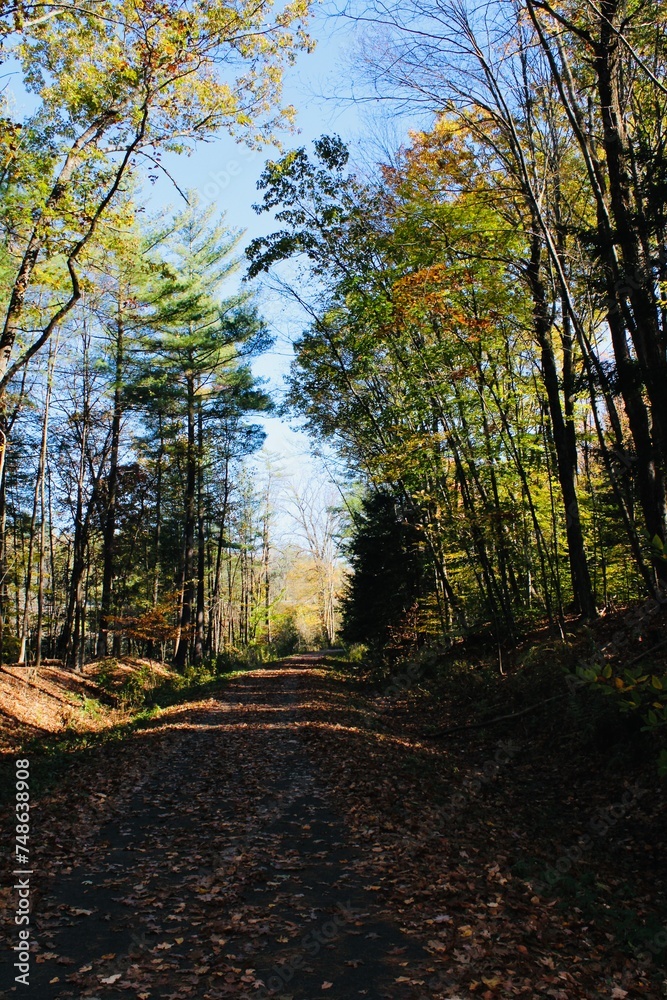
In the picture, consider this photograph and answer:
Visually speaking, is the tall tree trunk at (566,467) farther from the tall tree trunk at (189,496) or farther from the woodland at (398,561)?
the tall tree trunk at (189,496)

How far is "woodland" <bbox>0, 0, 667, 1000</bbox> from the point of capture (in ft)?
13.8

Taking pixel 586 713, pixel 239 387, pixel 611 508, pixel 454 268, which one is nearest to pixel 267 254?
pixel 454 268

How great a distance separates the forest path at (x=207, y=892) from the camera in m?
3.53

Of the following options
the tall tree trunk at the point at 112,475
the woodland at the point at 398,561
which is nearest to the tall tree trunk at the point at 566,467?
the woodland at the point at 398,561

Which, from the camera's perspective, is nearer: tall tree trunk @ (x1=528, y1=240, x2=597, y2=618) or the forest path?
the forest path

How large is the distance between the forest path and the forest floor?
2 centimetres

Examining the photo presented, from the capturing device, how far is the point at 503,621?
52.4ft

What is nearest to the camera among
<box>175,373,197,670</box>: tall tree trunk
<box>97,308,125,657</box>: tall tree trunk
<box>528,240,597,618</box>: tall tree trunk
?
<box>528,240,597,618</box>: tall tree trunk

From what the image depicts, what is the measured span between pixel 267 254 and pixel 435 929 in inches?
575

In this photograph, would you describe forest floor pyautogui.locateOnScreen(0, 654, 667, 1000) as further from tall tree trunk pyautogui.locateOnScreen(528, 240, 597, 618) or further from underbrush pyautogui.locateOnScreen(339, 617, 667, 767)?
tall tree trunk pyautogui.locateOnScreen(528, 240, 597, 618)

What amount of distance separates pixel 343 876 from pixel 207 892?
3.57 feet

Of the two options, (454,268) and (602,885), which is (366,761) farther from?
(454,268)

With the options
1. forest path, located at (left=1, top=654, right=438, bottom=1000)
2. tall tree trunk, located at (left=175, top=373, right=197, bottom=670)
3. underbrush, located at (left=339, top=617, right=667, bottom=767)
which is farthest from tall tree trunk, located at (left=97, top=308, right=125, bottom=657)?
forest path, located at (left=1, top=654, right=438, bottom=1000)

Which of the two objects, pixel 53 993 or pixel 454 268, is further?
pixel 454 268
